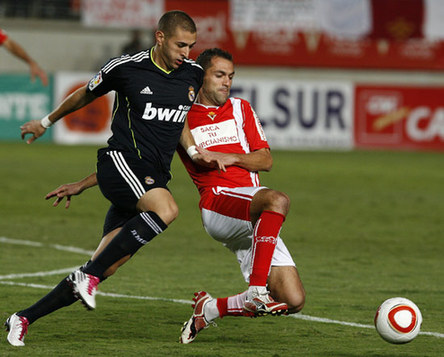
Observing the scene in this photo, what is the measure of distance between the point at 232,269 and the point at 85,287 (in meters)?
3.40

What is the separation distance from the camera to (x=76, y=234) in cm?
1029

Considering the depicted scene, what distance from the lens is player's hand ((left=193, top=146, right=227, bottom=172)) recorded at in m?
5.50

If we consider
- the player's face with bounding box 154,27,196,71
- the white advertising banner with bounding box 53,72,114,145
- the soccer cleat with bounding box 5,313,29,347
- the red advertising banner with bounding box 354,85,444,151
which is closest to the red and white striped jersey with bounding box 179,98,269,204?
the player's face with bounding box 154,27,196,71

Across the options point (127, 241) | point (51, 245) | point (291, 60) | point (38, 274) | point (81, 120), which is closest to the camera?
point (127, 241)

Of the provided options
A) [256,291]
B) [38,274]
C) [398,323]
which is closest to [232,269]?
[38,274]

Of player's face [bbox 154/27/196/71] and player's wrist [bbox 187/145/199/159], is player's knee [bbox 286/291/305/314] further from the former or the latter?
player's face [bbox 154/27/196/71]

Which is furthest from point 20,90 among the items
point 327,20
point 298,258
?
point 298,258

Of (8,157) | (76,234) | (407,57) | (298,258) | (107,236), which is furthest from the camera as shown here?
(407,57)

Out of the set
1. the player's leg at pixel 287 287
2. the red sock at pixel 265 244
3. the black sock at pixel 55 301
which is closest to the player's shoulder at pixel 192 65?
the red sock at pixel 265 244

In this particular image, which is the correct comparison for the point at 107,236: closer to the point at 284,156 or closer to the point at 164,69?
the point at 164,69

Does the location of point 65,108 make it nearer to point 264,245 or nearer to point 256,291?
point 264,245

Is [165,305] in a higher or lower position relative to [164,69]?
lower

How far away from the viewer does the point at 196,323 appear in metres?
5.46

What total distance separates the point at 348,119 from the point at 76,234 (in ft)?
52.0
